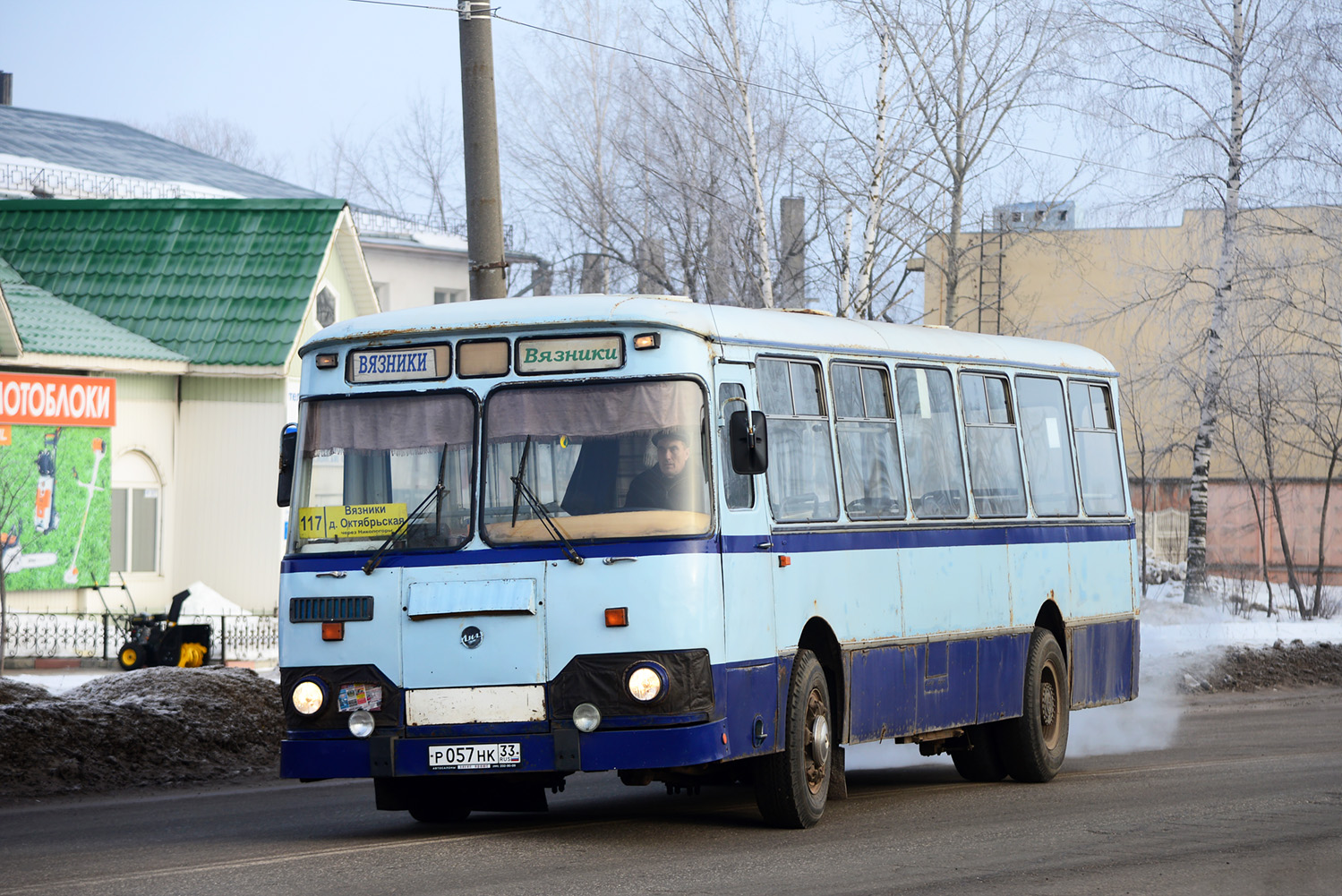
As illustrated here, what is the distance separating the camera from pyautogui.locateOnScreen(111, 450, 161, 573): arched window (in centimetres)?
2831

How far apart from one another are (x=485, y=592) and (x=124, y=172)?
112 ft

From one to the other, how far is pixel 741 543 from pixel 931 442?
9.20ft

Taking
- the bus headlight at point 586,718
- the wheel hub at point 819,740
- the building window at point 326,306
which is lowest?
the wheel hub at point 819,740

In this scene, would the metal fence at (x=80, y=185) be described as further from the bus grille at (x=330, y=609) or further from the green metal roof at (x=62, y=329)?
the bus grille at (x=330, y=609)

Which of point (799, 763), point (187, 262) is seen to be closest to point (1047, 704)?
point (799, 763)

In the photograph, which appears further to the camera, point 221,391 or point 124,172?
point 124,172

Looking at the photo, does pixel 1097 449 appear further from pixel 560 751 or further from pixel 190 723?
pixel 190 723

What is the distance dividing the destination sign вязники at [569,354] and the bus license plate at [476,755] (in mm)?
1913

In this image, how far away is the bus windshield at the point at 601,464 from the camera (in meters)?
9.56

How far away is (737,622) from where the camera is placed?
9.75m

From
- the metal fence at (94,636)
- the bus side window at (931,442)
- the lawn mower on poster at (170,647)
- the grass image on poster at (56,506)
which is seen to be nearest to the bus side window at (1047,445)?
the bus side window at (931,442)

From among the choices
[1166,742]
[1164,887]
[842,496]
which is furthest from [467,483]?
[1166,742]

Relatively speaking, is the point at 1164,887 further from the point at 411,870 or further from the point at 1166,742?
the point at 1166,742

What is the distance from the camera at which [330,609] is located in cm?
982
